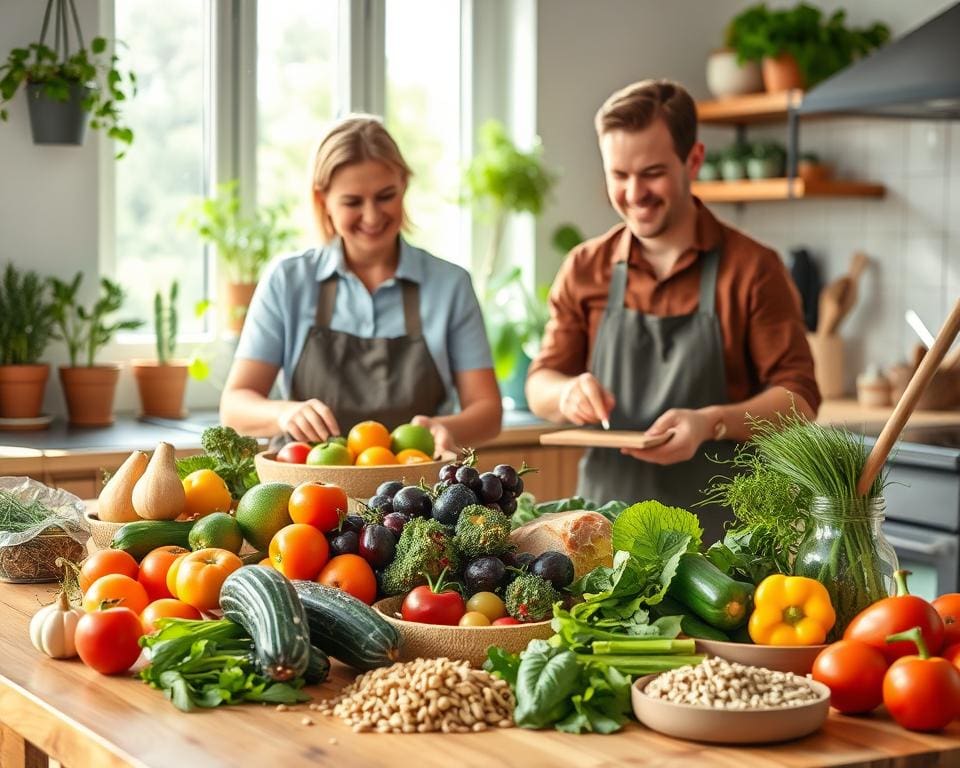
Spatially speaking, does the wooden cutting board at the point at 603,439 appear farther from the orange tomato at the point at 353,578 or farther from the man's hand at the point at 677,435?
the orange tomato at the point at 353,578

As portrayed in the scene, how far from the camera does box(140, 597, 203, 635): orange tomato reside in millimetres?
1594

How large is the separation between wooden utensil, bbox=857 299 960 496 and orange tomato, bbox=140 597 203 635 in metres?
0.78

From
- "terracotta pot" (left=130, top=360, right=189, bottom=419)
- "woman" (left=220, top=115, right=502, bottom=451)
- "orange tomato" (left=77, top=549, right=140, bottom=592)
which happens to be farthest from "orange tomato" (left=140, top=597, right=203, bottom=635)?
"terracotta pot" (left=130, top=360, right=189, bottom=419)

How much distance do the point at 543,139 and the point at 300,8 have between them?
913 mm

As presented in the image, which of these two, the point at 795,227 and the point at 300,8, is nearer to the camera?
the point at 300,8

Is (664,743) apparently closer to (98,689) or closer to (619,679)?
(619,679)

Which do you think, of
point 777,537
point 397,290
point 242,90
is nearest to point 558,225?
point 242,90

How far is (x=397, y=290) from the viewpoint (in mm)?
2984

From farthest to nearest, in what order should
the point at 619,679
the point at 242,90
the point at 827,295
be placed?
the point at 827,295 → the point at 242,90 → the point at 619,679

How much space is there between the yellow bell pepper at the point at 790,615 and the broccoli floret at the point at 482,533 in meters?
0.31

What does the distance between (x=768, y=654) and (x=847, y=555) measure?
0.17 m

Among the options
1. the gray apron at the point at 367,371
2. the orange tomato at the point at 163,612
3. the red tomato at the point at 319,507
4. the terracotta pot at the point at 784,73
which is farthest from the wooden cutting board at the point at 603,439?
the terracotta pot at the point at 784,73

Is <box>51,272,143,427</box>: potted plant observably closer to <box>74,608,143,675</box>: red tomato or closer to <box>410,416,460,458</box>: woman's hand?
<box>410,416,460,458</box>: woman's hand

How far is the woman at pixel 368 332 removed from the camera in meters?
2.91
